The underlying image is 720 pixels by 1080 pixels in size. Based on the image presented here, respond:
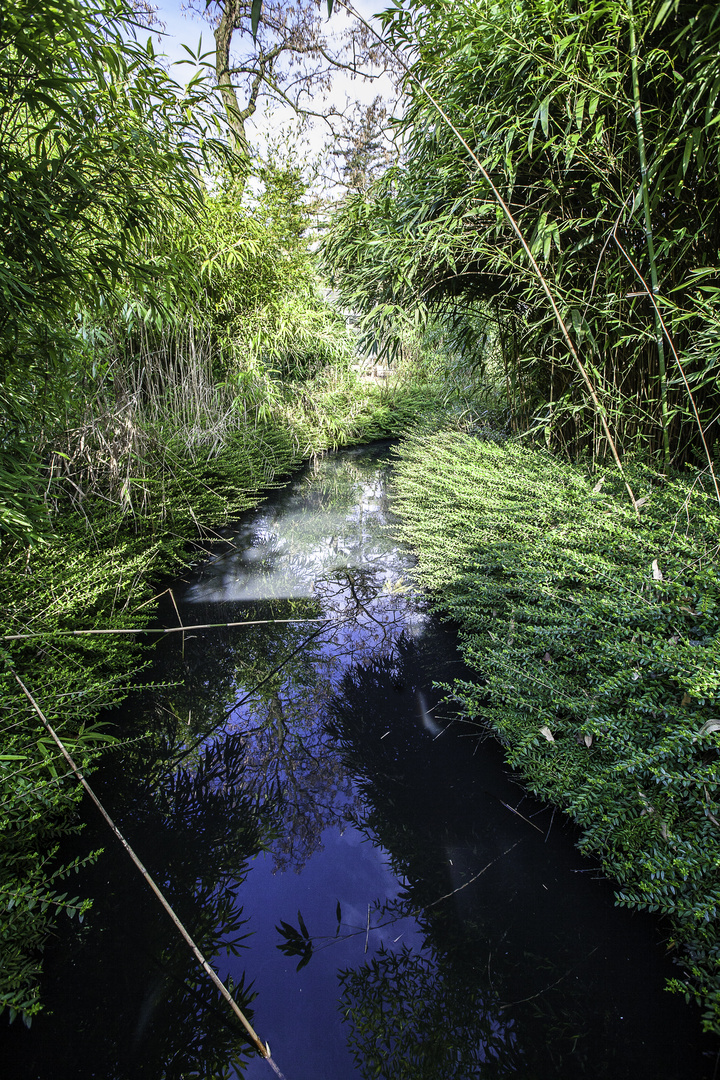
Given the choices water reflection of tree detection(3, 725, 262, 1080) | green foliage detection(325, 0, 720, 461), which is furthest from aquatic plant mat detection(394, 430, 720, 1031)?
water reflection of tree detection(3, 725, 262, 1080)

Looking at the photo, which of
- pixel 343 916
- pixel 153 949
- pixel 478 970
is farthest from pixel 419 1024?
pixel 153 949

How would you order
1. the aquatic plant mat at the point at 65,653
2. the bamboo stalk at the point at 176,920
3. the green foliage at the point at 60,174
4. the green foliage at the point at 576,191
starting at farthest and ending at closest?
the green foliage at the point at 576,191 < the green foliage at the point at 60,174 < the aquatic plant mat at the point at 65,653 < the bamboo stalk at the point at 176,920

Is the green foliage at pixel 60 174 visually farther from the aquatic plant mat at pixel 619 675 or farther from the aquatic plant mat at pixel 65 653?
the aquatic plant mat at pixel 619 675

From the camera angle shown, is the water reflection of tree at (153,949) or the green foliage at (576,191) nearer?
the water reflection of tree at (153,949)

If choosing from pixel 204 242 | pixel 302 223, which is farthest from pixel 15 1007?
pixel 302 223

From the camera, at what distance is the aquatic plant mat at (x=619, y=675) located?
0.96 m

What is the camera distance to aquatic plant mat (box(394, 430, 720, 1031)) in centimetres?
96

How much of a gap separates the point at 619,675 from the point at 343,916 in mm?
895

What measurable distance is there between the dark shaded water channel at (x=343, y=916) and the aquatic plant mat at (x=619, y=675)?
A: 0.14 meters

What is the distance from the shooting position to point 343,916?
120 centimetres

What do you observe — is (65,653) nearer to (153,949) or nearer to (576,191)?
(153,949)

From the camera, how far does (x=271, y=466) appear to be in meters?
5.02

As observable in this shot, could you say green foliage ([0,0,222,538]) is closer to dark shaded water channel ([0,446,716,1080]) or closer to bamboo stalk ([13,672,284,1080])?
bamboo stalk ([13,672,284,1080])

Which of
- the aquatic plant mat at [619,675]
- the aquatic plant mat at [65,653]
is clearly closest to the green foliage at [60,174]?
the aquatic plant mat at [65,653]
